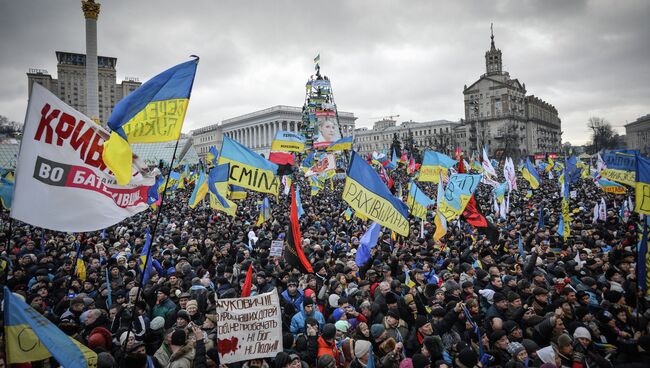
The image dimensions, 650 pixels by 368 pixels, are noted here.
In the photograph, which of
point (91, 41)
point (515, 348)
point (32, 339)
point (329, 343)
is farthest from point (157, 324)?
point (91, 41)

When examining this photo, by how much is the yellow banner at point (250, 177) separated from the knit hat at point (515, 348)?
5.50m

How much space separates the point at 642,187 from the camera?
5379 mm

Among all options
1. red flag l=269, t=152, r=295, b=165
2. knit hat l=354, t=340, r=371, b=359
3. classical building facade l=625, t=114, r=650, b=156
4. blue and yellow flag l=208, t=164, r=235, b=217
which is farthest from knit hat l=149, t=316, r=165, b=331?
classical building facade l=625, t=114, r=650, b=156

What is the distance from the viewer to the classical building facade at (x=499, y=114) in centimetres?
7806

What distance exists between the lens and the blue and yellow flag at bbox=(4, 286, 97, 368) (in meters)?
2.89

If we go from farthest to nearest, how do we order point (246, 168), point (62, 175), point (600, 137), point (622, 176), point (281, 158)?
point (600, 137)
point (281, 158)
point (622, 176)
point (246, 168)
point (62, 175)

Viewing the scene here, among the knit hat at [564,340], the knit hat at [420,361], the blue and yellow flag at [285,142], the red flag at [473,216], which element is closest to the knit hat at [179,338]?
the knit hat at [420,361]

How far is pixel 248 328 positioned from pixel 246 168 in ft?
15.5

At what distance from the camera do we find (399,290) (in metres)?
6.15

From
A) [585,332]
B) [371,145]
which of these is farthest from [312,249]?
[371,145]

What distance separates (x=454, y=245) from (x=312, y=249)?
414cm

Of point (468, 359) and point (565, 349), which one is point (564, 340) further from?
point (468, 359)

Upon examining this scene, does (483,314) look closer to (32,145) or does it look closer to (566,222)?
(32,145)

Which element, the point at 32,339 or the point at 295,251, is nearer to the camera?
the point at 32,339
